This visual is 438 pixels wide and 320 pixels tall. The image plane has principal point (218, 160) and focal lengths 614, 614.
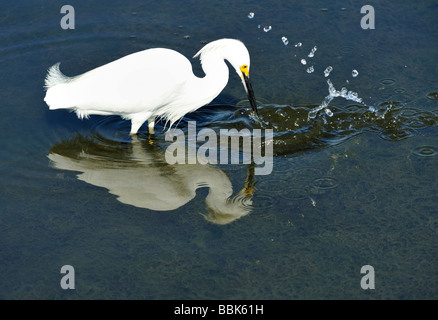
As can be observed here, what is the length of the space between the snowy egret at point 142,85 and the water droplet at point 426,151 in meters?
1.37

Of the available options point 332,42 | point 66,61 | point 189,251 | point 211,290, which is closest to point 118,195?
point 189,251

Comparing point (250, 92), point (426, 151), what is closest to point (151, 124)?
point (250, 92)

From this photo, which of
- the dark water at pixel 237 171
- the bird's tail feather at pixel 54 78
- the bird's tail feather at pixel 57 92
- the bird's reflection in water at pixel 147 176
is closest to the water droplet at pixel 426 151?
the dark water at pixel 237 171

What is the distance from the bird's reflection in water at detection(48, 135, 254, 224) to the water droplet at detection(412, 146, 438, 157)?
4.29ft

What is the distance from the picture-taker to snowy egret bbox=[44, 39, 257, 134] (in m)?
5.14

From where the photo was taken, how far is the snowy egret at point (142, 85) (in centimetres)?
514

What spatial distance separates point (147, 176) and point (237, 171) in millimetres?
700

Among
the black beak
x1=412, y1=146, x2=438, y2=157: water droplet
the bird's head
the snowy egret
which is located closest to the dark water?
x1=412, y1=146, x2=438, y2=157: water droplet

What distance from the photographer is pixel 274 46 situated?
629 centimetres

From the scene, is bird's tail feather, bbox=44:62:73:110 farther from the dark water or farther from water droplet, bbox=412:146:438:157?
water droplet, bbox=412:146:438:157

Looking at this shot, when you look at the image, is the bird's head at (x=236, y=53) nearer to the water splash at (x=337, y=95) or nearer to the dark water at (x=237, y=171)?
the dark water at (x=237, y=171)

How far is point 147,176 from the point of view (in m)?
4.75

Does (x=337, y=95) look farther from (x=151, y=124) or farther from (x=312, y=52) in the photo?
(x=151, y=124)

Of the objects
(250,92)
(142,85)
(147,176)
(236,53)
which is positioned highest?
(236,53)
